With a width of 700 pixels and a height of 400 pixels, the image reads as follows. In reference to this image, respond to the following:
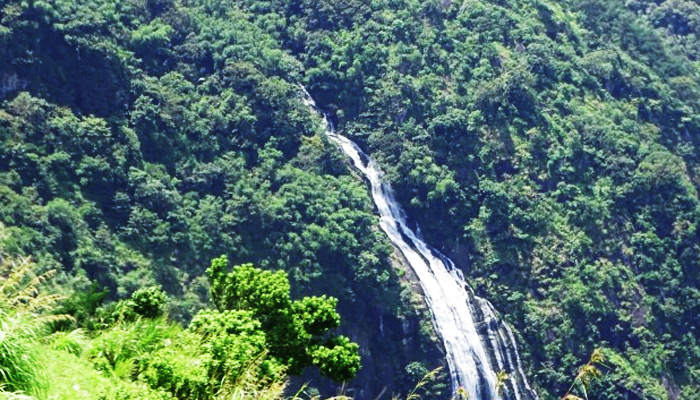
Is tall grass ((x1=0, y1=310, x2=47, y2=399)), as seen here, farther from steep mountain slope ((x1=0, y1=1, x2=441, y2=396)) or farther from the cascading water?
the cascading water

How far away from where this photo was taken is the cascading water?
4766cm

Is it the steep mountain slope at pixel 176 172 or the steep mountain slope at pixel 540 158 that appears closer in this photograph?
the steep mountain slope at pixel 176 172

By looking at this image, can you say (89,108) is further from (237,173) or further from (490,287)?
(490,287)

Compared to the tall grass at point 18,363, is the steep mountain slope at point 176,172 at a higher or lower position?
higher

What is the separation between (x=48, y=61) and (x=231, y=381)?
39294 mm

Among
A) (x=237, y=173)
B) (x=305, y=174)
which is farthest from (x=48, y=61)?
(x=305, y=174)

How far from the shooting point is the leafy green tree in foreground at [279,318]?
16109 millimetres

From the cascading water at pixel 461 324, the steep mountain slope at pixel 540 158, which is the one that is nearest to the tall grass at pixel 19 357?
the cascading water at pixel 461 324

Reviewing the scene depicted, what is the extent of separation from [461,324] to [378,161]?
10484 mm

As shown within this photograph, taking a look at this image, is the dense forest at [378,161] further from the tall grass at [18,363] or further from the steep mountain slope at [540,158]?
the tall grass at [18,363]

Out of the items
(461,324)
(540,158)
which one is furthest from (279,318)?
(540,158)

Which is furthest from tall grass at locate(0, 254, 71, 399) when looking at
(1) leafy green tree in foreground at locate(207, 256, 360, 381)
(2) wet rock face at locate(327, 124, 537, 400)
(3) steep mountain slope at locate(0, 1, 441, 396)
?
(2) wet rock face at locate(327, 124, 537, 400)

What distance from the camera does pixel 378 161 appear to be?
2124 inches

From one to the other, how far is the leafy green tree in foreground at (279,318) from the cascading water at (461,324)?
3117 centimetres
